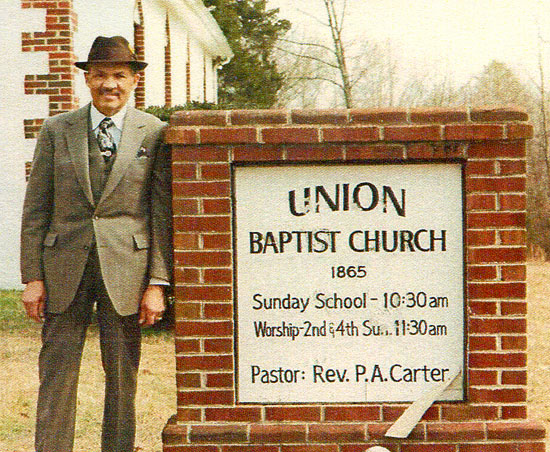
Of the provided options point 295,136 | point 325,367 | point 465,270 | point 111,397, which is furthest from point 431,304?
point 111,397

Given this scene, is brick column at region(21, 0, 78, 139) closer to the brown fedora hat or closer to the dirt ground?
the dirt ground

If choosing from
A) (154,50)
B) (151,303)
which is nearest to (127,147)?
(151,303)

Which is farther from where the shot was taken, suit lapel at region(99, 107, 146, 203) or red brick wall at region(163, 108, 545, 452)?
suit lapel at region(99, 107, 146, 203)

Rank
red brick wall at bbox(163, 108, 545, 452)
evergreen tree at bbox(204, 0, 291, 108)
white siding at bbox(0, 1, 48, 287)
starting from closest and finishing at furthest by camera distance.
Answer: red brick wall at bbox(163, 108, 545, 452) < white siding at bbox(0, 1, 48, 287) < evergreen tree at bbox(204, 0, 291, 108)

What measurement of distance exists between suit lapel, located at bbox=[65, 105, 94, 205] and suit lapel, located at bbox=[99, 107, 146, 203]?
0.28ft

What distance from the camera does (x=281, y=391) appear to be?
3.59m

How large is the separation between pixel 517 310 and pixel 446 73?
82.9 ft

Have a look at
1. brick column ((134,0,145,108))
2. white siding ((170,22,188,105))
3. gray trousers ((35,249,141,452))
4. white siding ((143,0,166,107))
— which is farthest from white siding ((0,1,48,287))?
white siding ((170,22,188,105))

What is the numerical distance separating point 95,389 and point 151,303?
2561 mm

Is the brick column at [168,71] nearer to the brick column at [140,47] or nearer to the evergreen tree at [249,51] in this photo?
the brick column at [140,47]

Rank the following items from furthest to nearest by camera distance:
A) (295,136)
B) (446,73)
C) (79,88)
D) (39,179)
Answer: (446,73) < (79,88) < (39,179) < (295,136)

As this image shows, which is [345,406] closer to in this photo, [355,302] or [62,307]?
[355,302]

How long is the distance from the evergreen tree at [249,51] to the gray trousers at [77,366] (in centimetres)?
2248

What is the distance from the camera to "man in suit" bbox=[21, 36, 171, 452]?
12.0ft
